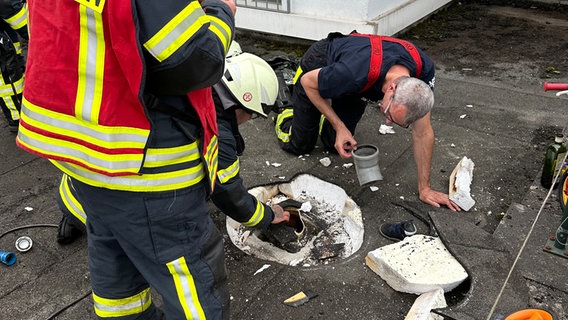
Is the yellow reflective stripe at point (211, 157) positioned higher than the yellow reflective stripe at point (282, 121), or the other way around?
the yellow reflective stripe at point (211, 157)

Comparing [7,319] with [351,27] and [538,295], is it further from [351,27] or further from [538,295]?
[351,27]

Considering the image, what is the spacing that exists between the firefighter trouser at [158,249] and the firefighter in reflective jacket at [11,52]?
3067 mm

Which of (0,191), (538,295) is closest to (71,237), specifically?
(0,191)

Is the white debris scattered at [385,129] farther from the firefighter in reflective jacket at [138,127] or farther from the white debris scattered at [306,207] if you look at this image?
the firefighter in reflective jacket at [138,127]

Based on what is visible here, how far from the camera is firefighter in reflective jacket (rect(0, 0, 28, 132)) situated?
13.5 ft

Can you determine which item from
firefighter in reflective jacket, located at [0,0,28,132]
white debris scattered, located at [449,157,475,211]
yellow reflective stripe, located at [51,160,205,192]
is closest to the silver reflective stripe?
yellow reflective stripe, located at [51,160,205,192]

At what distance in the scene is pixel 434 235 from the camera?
9.97ft

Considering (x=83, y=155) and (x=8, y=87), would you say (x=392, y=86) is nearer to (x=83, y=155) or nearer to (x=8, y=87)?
(x=83, y=155)

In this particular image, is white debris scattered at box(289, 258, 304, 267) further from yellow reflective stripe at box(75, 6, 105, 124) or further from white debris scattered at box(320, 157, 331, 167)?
yellow reflective stripe at box(75, 6, 105, 124)

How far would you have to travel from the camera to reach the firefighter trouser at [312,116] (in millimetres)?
3863

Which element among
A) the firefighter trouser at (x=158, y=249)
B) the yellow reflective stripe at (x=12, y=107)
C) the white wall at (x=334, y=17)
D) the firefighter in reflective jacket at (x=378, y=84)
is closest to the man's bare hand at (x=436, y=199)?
the firefighter in reflective jacket at (x=378, y=84)

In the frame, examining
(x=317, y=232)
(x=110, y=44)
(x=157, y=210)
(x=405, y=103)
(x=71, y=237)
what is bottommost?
(x=317, y=232)

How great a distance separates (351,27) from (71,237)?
14.4 feet

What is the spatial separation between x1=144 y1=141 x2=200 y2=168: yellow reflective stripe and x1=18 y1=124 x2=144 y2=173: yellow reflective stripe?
6cm
